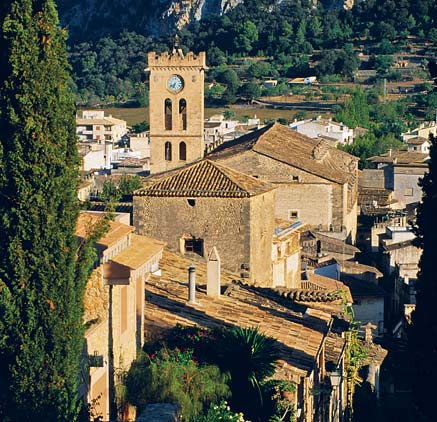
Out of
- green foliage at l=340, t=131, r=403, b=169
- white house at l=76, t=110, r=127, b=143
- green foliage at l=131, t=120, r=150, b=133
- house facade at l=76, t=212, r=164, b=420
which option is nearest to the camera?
house facade at l=76, t=212, r=164, b=420

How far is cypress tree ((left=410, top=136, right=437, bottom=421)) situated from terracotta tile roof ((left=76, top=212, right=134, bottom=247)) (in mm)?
6455

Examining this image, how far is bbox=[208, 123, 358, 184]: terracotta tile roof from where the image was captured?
140 feet

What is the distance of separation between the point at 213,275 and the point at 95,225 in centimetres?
611

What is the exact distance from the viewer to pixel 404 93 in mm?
128125

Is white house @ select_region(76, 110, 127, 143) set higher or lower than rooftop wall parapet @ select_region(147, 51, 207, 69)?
lower

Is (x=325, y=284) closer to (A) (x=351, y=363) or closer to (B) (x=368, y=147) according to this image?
(A) (x=351, y=363)

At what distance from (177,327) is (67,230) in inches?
169

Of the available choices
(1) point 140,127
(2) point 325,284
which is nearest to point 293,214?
(2) point 325,284

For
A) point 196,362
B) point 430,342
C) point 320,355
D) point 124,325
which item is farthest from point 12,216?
point 430,342

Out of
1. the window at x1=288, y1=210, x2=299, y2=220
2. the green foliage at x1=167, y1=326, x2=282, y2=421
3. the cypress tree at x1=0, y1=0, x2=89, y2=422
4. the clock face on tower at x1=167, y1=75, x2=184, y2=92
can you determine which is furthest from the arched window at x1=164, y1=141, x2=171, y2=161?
the cypress tree at x1=0, y1=0, x2=89, y2=422

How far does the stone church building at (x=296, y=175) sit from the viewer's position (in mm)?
41812

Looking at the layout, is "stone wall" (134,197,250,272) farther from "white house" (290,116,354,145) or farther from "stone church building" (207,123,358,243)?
"white house" (290,116,354,145)

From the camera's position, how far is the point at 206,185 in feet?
75.3

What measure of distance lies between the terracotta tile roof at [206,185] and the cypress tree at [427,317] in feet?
10.3
